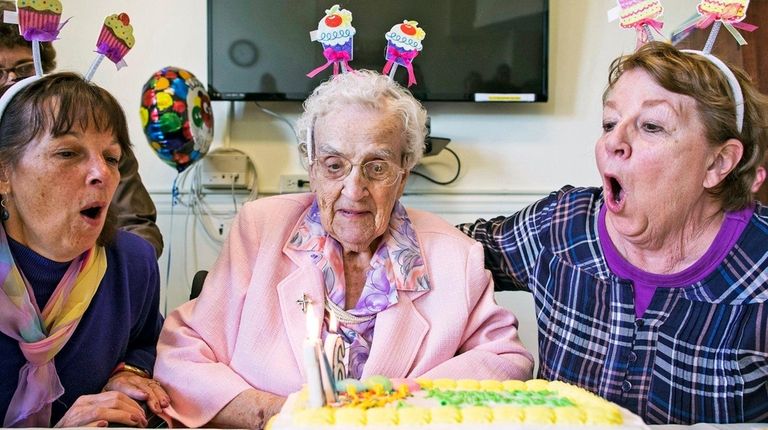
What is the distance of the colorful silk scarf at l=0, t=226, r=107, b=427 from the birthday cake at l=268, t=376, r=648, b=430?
63cm

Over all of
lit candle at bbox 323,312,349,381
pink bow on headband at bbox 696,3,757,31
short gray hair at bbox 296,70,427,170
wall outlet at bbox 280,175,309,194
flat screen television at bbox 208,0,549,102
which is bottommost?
lit candle at bbox 323,312,349,381

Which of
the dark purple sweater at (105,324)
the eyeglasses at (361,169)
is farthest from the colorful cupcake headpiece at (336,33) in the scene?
the dark purple sweater at (105,324)

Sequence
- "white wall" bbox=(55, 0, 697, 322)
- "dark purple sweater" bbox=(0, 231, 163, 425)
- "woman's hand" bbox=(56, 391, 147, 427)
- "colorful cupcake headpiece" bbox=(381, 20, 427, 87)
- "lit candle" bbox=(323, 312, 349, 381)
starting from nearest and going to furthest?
"lit candle" bbox=(323, 312, 349, 381) < "woman's hand" bbox=(56, 391, 147, 427) < "dark purple sweater" bbox=(0, 231, 163, 425) < "colorful cupcake headpiece" bbox=(381, 20, 427, 87) < "white wall" bbox=(55, 0, 697, 322)

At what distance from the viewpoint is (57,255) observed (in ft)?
4.88

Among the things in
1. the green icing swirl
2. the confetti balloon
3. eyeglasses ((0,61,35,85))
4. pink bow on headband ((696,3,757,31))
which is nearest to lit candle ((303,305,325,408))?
the green icing swirl

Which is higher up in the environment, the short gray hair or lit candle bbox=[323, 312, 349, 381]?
the short gray hair

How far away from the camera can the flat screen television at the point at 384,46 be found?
127 inches

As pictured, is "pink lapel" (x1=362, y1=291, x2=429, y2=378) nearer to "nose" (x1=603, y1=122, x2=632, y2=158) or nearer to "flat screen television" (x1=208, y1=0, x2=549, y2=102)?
"nose" (x1=603, y1=122, x2=632, y2=158)

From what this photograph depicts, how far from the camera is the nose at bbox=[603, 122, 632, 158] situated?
5.23 feet

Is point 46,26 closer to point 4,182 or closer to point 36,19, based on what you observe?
point 36,19

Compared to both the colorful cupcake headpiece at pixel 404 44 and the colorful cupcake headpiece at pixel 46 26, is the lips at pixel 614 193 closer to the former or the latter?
the colorful cupcake headpiece at pixel 404 44

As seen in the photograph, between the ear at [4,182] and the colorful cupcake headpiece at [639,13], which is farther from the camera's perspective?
the colorful cupcake headpiece at [639,13]

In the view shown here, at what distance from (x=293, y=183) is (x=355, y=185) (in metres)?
1.68

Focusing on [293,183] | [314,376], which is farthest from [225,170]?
[314,376]
